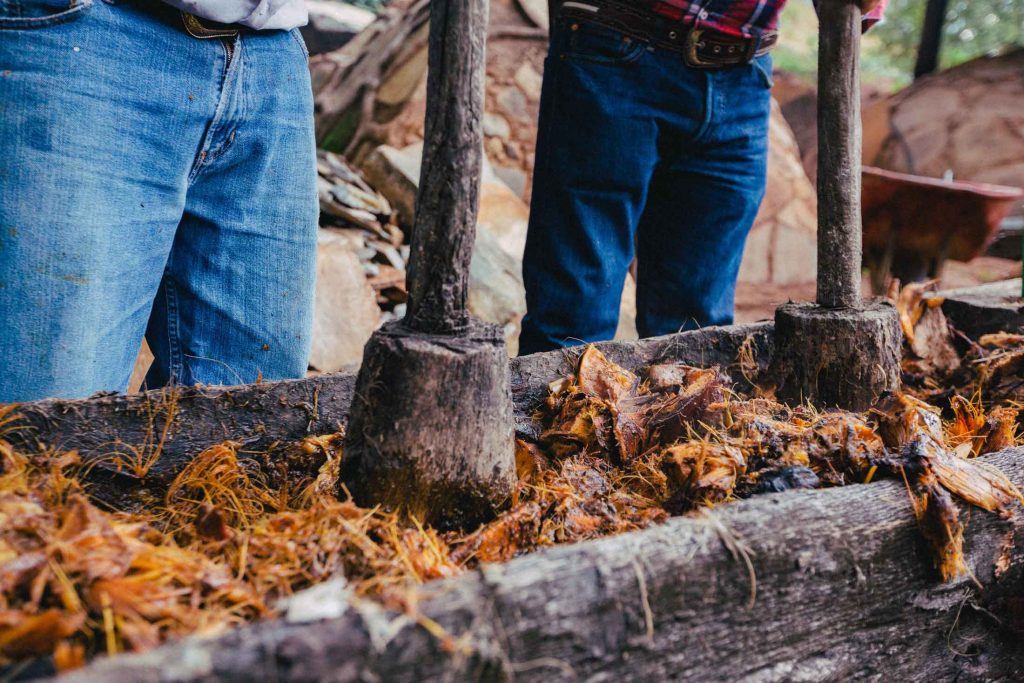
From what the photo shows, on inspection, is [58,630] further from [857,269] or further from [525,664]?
[857,269]

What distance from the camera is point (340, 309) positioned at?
387 centimetres

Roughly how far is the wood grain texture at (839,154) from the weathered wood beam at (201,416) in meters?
0.66

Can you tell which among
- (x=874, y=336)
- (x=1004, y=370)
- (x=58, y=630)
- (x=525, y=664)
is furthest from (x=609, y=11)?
(x=58, y=630)

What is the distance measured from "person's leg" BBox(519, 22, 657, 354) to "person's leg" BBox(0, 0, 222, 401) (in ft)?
3.12

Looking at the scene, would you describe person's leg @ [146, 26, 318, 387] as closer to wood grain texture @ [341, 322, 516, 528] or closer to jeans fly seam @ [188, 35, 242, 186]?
jeans fly seam @ [188, 35, 242, 186]

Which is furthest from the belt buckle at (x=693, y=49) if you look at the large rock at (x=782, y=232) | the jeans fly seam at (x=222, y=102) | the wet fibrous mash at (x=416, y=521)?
the large rock at (x=782, y=232)

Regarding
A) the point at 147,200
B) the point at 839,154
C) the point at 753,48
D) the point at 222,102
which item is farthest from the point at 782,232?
the point at 147,200

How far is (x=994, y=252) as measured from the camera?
8484 millimetres

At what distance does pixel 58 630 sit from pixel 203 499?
0.56 m

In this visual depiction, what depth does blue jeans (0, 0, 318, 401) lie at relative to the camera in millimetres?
1446

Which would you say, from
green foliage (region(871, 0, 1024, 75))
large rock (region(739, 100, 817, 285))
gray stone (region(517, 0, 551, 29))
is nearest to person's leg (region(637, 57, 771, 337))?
gray stone (region(517, 0, 551, 29))

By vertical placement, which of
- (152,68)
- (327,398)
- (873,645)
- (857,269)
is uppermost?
(152,68)

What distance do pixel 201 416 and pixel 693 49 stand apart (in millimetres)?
1490

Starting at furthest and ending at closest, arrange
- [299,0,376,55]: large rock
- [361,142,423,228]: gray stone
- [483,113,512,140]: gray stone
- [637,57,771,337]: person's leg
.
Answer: [299,0,376,55]: large rock
[483,113,512,140]: gray stone
[361,142,423,228]: gray stone
[637,57,771,337]: person's leg
